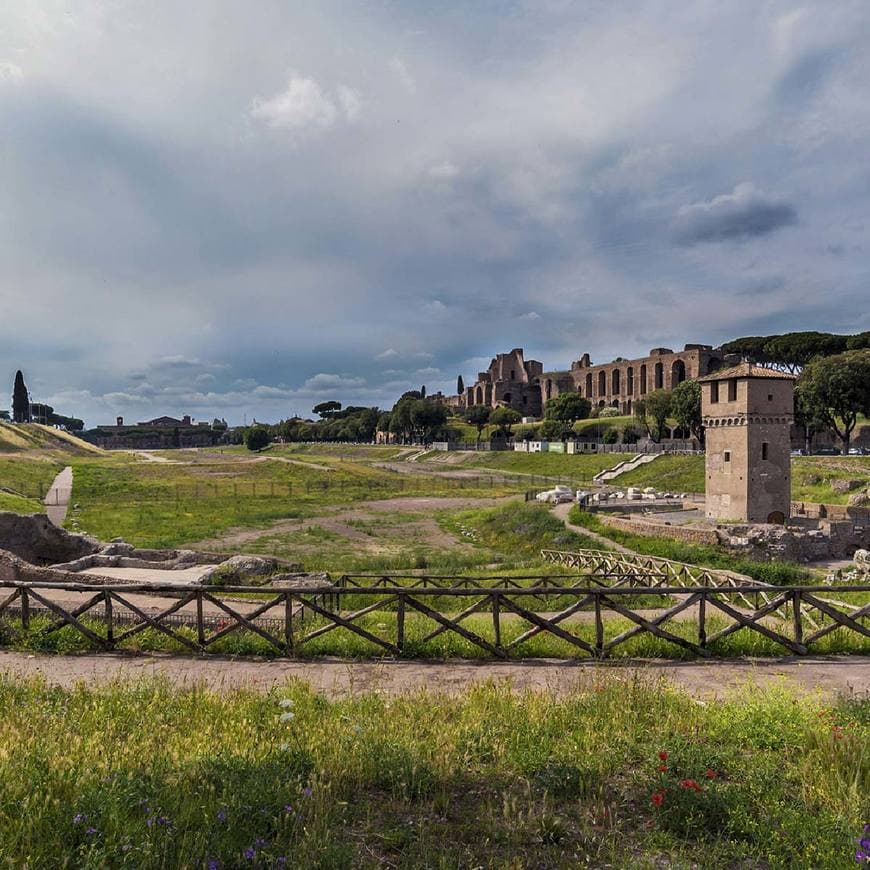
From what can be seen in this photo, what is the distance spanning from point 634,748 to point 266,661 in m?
5.92

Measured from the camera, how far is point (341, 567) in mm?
24141

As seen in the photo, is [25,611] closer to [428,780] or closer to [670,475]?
[428,780]

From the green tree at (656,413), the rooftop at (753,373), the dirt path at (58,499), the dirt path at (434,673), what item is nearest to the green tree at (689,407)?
the green tree at (656,413)

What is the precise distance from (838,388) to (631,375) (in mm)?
67366

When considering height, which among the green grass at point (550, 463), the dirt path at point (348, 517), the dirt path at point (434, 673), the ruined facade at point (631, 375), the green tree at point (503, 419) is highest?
the ruined facade at point (631, 375)

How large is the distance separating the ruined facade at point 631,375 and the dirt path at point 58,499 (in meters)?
92.3

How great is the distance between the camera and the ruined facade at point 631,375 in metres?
109

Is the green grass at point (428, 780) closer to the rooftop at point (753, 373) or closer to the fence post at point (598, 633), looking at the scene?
the fence post at point (598, 633)

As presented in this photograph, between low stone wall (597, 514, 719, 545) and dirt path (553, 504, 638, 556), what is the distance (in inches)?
54.4

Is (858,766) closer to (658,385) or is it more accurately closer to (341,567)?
(341,567)

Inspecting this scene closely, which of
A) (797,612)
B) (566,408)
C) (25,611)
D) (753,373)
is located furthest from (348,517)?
(566,408)

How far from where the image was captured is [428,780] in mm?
5117

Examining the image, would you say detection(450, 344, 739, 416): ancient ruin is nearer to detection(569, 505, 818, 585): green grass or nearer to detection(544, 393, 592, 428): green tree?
detection(544, 393, 592, 428): green tree

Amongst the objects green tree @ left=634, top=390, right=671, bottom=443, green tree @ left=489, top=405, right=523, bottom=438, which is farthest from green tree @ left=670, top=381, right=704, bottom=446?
green tree @ left=489, top=405, right=523, bottom=438
